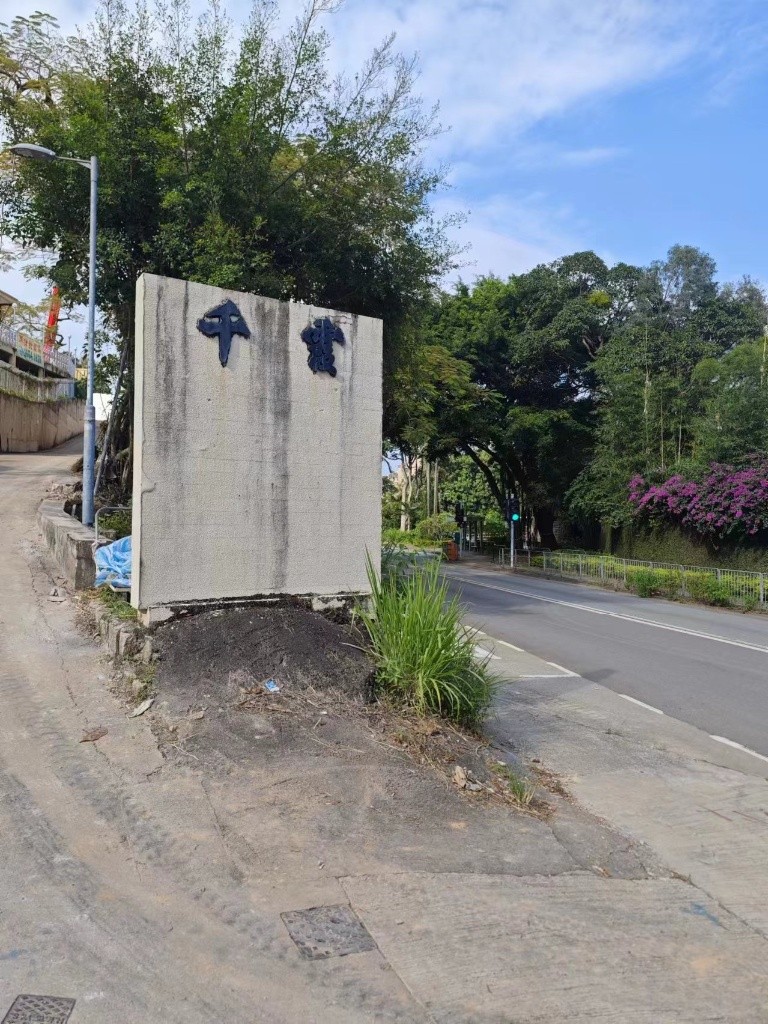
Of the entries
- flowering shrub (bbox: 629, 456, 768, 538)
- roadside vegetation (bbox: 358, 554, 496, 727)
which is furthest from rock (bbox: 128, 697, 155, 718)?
flowering shrub (bbox: 629, 456, 768, 538)

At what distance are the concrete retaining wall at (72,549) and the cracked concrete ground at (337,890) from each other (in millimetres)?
3376

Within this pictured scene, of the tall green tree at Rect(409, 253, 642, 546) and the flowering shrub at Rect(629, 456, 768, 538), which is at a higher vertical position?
the tall green tree at Rect(409, 253, 642, 546)

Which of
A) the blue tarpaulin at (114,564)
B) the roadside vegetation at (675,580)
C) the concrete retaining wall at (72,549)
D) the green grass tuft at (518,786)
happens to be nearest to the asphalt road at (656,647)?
the roadside vegetation at (675,580)

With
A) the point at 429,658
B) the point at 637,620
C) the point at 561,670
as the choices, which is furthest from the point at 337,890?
the point at 637,620

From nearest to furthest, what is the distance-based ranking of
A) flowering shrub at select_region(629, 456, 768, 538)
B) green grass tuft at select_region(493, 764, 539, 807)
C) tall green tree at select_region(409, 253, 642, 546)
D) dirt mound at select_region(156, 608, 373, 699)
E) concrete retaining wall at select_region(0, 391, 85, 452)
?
green grass tuft at select_region(493, 764, 539, 807) < dirt mound at select_region(156, 608, 373, 699) < flowering shrub at select_region(629, 456, 768, 538) < tall green tree at select_region(409, 253, 642, 546) < concrete retaining wall at select_region(0, 391, 85, 452)

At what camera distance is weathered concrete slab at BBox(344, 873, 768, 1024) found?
126 inches

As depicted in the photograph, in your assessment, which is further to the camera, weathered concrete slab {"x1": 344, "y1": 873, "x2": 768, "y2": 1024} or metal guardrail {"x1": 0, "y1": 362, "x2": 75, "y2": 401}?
metal guardrail {"x1": 0, "y1": 362, "x2": 75, "y2": 401}

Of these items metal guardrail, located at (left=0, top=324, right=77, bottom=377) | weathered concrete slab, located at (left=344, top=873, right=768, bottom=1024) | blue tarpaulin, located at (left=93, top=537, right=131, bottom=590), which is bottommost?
weathered concrete slab, located at (left=344, top=873, right=768, bottom=1024)

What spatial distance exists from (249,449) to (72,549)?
13.2ft

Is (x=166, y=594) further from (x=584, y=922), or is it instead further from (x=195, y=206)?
(x=195, y=206)

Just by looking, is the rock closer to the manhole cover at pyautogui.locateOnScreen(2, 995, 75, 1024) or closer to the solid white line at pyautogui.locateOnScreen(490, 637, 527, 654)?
the manhole cover at pyautogui.locateOnScreen(2, 995, 75, 1024)

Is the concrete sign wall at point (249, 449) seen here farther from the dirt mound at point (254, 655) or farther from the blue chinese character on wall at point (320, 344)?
the dirt mound at point (254, 655)

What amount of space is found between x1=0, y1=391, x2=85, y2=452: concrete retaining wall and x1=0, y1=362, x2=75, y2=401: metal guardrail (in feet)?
1.44

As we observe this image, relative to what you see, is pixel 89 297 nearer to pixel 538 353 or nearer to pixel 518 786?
pixel 518 786
